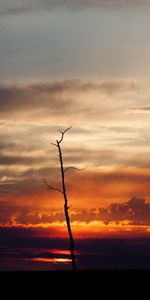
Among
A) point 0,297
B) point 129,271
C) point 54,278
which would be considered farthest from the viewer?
point 129,271

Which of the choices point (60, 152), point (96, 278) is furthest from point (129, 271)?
point (60, 152)

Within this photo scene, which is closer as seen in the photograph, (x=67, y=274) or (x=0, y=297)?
(x=0, y=297)

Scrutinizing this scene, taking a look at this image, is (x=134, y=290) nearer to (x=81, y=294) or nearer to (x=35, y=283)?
(x=81, y=294)

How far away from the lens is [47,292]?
109ft

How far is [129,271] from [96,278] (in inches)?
181

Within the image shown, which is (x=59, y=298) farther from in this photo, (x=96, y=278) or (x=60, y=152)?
(x=60, y=152)

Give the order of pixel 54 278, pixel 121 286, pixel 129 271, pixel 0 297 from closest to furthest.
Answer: pixel 0 297 < pixel 121 286 < pixel 54 278 < pixel 129 271

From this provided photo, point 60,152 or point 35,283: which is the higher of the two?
point 60,152

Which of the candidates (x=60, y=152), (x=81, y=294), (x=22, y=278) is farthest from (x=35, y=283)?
(x=60, y=152)

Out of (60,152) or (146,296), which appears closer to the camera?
(146,296)

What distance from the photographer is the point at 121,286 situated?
34625mm

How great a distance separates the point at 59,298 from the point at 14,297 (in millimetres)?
2518

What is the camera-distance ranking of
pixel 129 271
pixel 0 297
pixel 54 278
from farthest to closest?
pixel 129 271 < pixel 54 278 < pixel 0 297

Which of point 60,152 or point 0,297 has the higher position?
point 60,152
